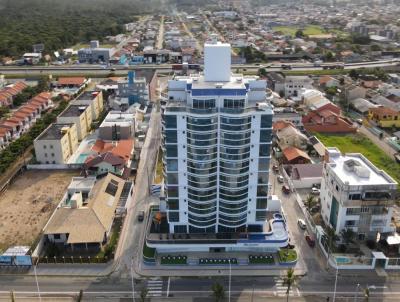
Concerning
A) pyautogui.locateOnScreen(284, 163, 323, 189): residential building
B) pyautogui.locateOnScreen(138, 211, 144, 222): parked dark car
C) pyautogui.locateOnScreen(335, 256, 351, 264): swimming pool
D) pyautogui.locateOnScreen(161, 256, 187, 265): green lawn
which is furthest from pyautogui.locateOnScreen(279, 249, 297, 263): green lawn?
pyautogui.locateOnScreen(138, 211, 144, 222): parked dark car

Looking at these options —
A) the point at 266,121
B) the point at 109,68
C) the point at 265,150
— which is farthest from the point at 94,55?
the point at 266,121

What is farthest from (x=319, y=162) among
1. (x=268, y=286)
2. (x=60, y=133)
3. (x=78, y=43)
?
(x=78, y=43)

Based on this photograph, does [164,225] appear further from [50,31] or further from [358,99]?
[50,31]

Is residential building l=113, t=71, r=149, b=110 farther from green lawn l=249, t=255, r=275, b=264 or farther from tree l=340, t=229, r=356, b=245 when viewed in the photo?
tree l=340, t=229, r=356, b=245

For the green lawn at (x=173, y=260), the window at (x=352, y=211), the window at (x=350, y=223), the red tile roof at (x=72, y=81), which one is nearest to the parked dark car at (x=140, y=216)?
the green lawn at (x=173, y=260)

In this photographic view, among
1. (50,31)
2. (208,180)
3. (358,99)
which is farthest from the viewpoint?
(50,31)

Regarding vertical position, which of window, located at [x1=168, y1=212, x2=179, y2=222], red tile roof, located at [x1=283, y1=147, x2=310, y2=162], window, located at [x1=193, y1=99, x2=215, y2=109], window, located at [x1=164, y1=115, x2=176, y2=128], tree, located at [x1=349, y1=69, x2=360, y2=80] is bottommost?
red tile roof, located at [x1=283, y1=147, x2=310, y2=162]
